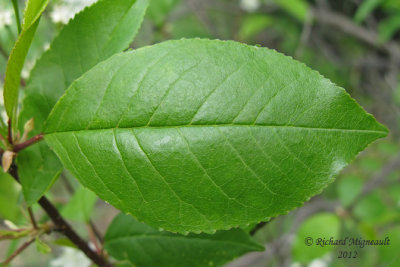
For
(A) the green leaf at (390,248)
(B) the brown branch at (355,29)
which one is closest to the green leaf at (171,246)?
(A) the green leaf at (390,248)

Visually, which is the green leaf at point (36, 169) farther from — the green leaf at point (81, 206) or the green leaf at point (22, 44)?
the green leaf at point (81, 206)

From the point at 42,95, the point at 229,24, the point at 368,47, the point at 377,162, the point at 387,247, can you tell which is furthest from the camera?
the point at 229,24

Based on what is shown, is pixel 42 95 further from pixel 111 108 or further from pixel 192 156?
pixel 192 156

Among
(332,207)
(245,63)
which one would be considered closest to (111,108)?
(245,63)

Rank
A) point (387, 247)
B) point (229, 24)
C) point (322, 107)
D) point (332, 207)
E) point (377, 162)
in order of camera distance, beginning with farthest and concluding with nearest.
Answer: point (229, 24) → point (377, 162) → point (332, 207) → point (387, 247) → point (322, 107)

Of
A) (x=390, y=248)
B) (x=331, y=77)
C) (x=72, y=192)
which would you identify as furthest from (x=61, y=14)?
(x=331, y=77)

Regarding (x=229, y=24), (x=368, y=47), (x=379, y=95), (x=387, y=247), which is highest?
(x=229, y=24)

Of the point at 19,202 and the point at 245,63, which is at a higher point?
the point at 245,63
